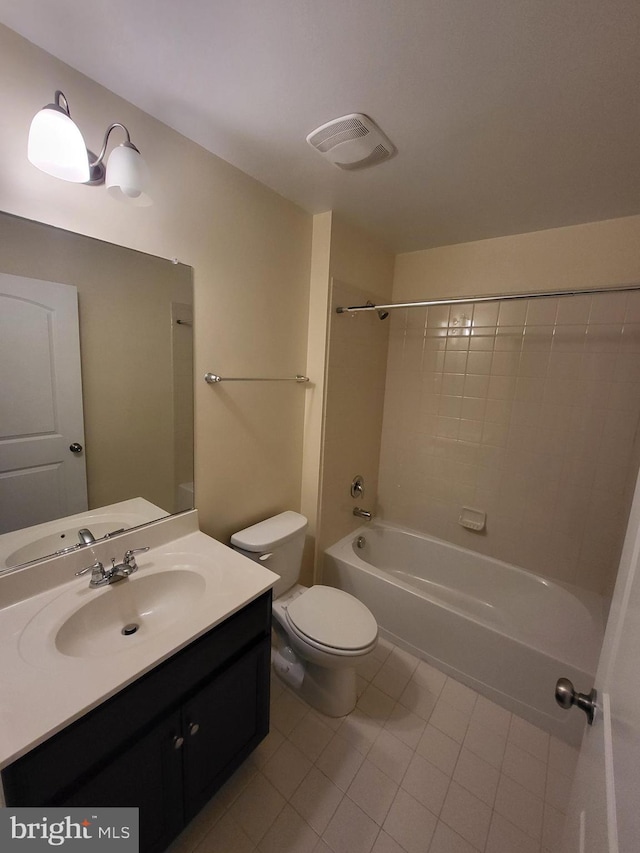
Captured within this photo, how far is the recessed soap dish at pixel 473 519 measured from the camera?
7.05 feet

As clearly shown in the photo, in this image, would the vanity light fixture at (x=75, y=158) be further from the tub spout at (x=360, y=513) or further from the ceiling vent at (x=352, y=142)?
the tub spout at (x=360, y=513)

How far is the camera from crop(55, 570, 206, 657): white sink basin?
97 centimetres

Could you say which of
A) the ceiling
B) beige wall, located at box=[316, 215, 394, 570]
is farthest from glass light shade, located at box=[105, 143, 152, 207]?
beige wall, located at box=[316, 215, 394, 570]

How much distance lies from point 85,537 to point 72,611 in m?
0.23

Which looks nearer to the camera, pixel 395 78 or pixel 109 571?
pixel 395 78

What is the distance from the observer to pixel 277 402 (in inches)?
70.4

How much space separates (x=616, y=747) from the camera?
48cm

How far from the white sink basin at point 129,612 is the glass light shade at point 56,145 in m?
1.19

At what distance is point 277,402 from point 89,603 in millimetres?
1118

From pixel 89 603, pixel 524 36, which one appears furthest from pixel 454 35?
pixel 89 603

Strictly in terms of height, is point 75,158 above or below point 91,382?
above

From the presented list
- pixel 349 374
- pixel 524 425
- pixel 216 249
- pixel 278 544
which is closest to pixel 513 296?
pixel 524 425

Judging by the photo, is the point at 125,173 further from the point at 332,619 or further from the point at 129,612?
the point at 332,619


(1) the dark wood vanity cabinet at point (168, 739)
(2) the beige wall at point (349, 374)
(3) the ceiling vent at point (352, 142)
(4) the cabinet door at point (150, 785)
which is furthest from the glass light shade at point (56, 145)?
(4) the cabinet door at point (150, 785)
